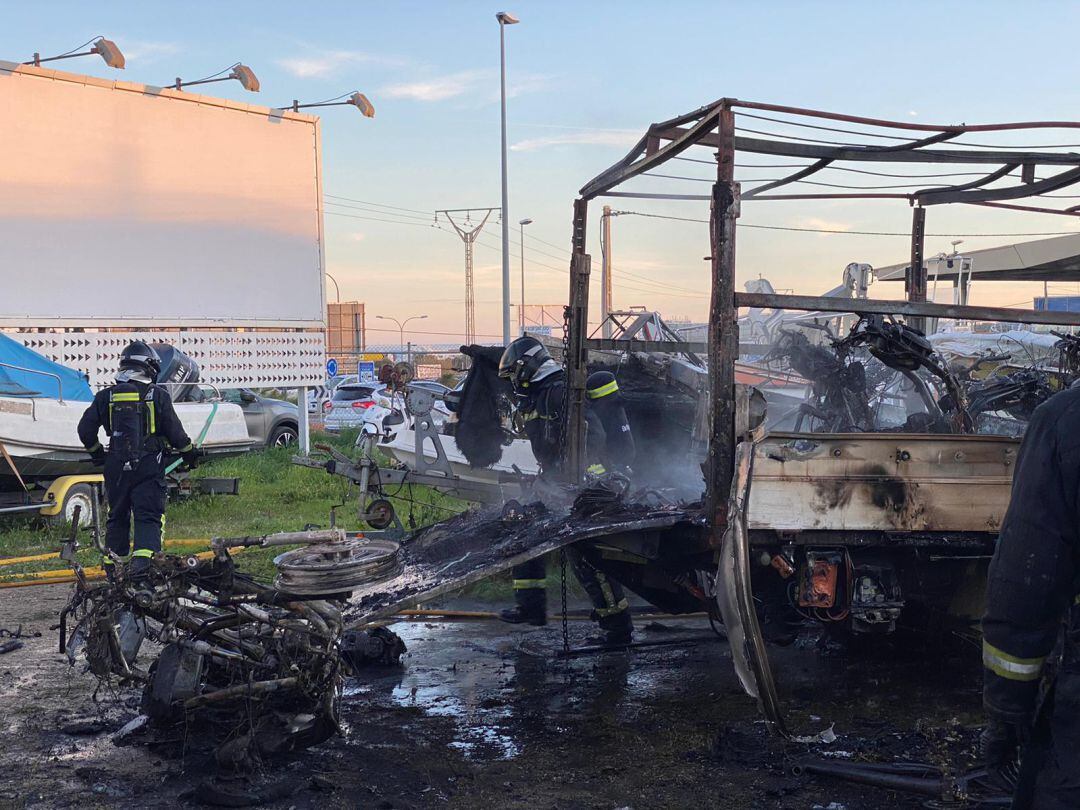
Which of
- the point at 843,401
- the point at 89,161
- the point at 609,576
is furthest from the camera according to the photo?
the point at 89,161

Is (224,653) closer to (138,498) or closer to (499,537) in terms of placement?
(499,537)

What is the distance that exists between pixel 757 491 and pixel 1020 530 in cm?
220

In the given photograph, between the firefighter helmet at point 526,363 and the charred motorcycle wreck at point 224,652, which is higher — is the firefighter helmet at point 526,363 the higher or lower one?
the higher one

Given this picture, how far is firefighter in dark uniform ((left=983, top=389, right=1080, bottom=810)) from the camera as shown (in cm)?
241

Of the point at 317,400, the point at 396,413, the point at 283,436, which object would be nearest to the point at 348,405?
the point at 317,400

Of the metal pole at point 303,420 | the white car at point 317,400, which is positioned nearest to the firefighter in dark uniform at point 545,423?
the metal pole at point 303,420

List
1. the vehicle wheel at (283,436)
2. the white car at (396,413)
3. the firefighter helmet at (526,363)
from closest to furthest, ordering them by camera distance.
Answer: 1. the firefighter helmet at (526,363)
2. the white car at (396,413)
3. the vehicle wheel at (283,436)

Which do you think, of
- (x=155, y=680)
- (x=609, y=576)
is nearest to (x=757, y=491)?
(x=609, y=576)

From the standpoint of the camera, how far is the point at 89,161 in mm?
15461

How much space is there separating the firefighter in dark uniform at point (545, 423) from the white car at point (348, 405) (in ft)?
51.8

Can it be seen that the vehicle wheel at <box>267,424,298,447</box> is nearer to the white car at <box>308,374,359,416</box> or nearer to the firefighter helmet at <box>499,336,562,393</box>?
the white car at <box>308,374,359,416</box>

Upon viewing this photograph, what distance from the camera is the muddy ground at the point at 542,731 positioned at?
13.7 ft

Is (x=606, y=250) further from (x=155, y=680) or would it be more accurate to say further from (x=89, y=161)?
(x=89, y=161)

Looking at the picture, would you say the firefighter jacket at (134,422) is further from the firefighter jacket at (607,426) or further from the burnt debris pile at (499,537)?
the firefighter jacket at (607,426)
